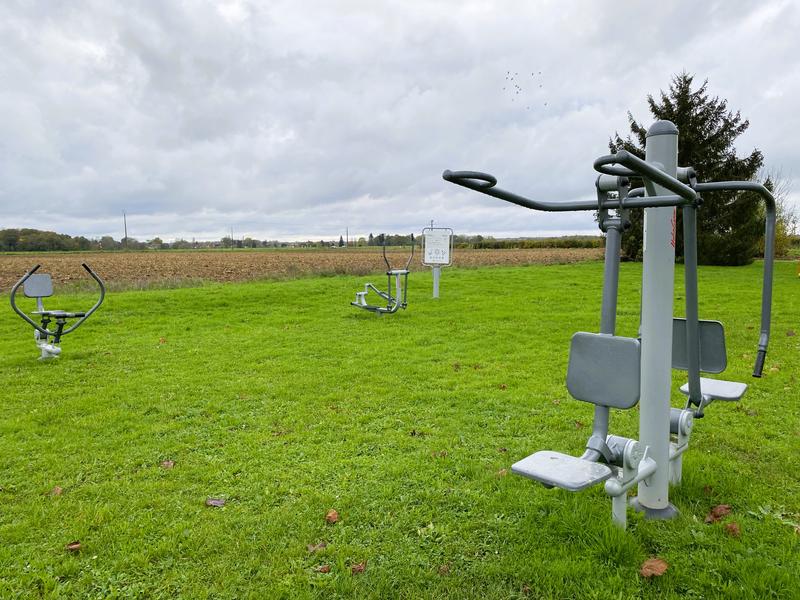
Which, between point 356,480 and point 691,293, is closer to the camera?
point 691,293

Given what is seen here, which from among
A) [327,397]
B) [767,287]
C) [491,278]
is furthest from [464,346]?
[491,278]

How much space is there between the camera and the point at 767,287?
8.15ft

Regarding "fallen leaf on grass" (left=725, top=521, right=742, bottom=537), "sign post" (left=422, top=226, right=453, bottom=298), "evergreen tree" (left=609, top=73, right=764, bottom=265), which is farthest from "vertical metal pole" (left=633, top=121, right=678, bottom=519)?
"evergreen tree" (left=609, top=73, right=764, bottom=265)

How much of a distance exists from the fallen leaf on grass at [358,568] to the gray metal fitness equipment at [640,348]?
32.0 inches

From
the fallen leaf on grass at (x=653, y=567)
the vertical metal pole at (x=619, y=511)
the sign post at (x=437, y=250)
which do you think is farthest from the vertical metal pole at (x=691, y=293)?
the sign post at (x=437, y=250)

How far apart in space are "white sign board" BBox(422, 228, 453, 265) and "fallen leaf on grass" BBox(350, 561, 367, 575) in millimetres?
9679

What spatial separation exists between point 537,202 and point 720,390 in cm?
161

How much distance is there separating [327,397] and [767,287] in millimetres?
3382

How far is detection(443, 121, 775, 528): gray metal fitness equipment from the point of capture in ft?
6.55

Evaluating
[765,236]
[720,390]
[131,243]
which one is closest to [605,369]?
[765,236]

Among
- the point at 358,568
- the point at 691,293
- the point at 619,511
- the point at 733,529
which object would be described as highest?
the point at 691,293

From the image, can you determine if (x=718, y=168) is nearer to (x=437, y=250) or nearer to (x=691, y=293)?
(x=437, y=250)

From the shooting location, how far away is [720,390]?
2.88 m

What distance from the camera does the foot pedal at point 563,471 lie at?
1889mm
